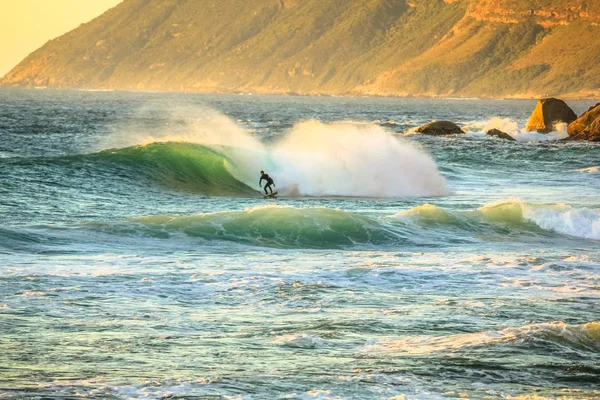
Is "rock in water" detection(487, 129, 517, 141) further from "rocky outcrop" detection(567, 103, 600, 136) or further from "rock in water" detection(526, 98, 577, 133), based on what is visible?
"rocky outcrop" detection(567, 103, 600, 136)

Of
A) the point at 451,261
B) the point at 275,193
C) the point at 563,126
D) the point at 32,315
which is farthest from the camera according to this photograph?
the point at 563,126

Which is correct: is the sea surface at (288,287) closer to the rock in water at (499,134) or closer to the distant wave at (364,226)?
the distant wave at (364,226)

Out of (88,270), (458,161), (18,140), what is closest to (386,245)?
(88,270)

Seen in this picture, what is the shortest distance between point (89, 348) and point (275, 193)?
68.3ft

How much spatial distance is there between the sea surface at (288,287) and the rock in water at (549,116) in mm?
36879

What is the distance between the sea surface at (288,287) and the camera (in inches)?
408

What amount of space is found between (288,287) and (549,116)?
58508 mm

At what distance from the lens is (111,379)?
10016 millimetres

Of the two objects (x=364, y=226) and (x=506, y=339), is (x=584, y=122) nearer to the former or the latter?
(x=364, y=226)

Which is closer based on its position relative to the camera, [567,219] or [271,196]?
[567,219]

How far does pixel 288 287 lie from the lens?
49.8ft

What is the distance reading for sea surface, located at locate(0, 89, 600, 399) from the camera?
408 inches

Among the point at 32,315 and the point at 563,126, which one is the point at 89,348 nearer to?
the point at 32,315

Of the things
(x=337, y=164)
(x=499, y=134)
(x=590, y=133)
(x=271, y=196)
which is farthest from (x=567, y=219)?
(x=499, y=134)
